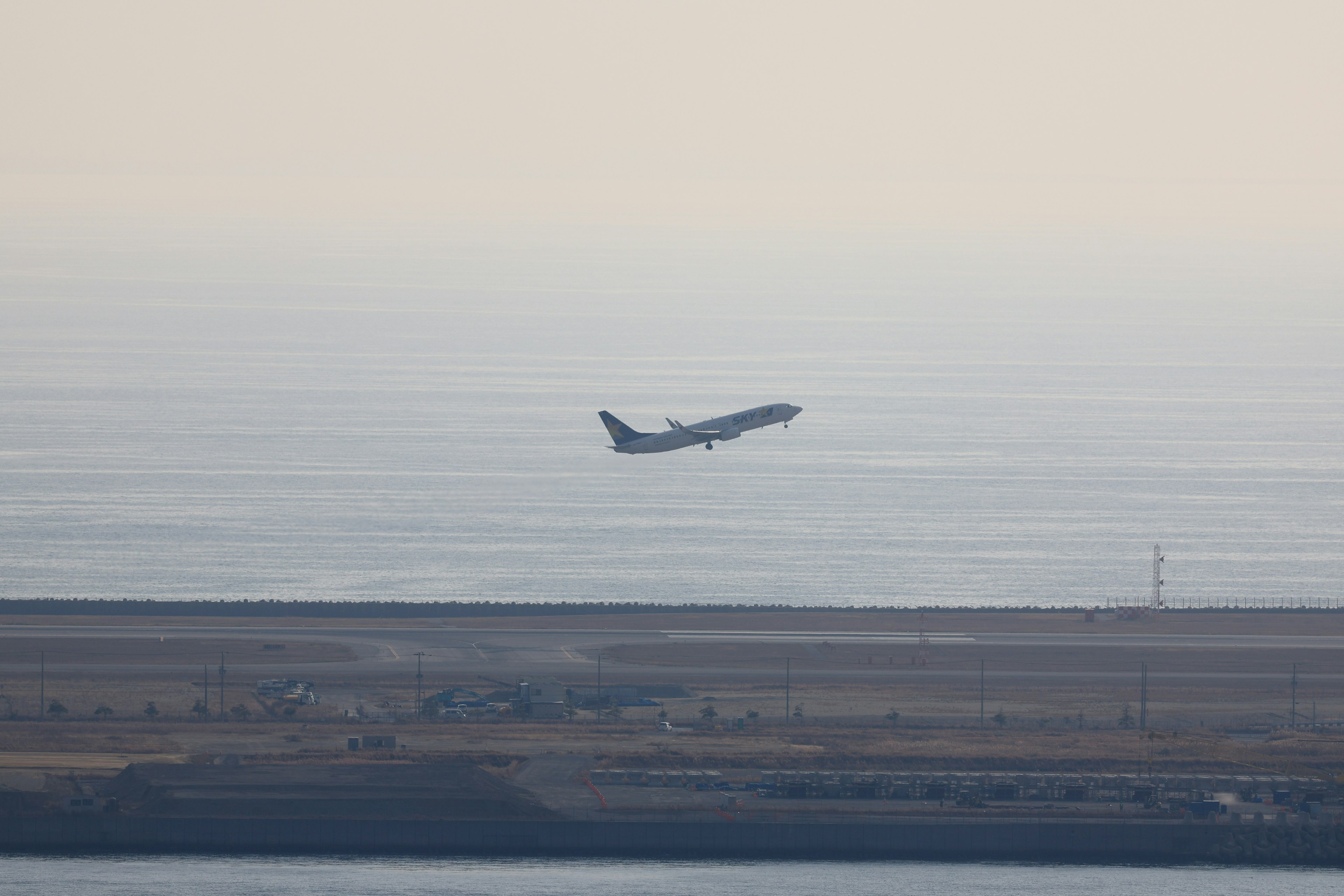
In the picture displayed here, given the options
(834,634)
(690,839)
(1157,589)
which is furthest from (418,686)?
(1157,589)

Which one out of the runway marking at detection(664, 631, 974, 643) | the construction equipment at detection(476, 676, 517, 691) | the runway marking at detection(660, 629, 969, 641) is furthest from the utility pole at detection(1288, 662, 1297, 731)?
the construction equipment at detection(476, 676, 517, 691)

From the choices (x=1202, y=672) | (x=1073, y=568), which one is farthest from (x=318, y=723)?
(x=1073, y=568)

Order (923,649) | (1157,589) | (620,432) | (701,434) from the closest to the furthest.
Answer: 1. (923,649)
2. (701,434)
3. (620,432)
4. (1157,589)

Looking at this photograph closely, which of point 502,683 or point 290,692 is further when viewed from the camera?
point 502,683

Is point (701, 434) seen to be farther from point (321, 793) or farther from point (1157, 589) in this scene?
point (321, 793)

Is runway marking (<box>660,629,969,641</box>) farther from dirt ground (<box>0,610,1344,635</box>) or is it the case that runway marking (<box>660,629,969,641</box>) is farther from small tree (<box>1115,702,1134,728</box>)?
small tree (<box>1115,702,1134,728</box>)

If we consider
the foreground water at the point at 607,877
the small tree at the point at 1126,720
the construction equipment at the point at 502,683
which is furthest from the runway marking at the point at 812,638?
the foreground water at the point at 607,877
